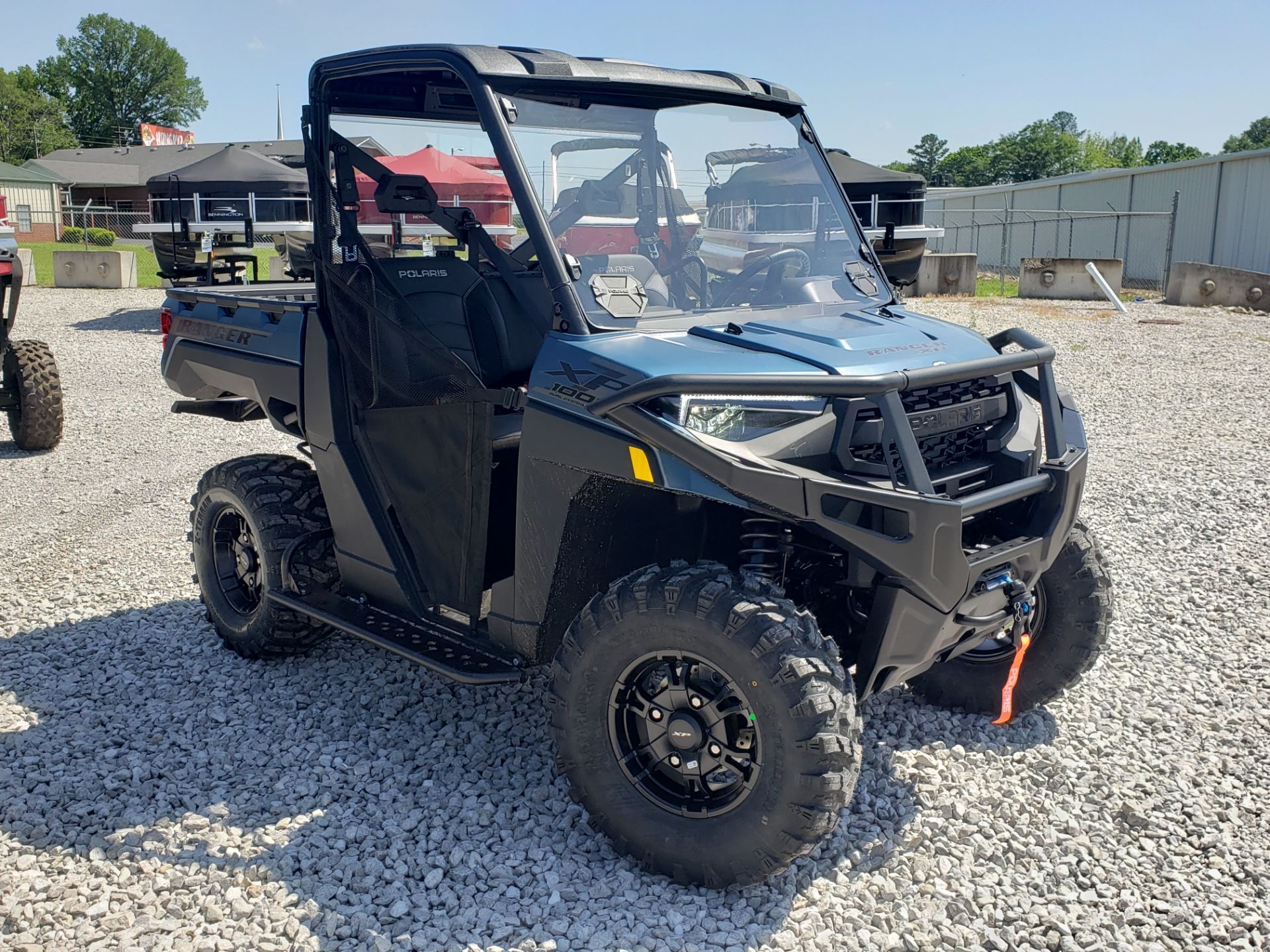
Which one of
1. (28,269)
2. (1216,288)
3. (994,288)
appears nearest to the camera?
(1216,288)

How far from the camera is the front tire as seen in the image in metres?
2.91

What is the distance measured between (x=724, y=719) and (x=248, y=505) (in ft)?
7.91

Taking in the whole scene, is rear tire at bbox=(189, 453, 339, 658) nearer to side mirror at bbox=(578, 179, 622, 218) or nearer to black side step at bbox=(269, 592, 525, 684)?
black side step at bbox=(269, 592, 525, 684)

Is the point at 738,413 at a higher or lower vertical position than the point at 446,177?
lower

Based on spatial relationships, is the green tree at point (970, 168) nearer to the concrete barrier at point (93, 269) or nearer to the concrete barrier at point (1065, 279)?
the concrete barrier at point (1065, 279)

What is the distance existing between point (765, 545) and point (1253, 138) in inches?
4317

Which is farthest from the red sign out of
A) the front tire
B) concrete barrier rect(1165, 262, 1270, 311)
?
the front tire

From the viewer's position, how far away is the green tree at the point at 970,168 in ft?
287

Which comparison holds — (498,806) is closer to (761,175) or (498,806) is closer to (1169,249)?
(761,175)

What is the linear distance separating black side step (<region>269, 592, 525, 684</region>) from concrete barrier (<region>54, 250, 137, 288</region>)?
2229 cm

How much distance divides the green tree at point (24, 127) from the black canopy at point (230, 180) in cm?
6817

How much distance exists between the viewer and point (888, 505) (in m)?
2.82

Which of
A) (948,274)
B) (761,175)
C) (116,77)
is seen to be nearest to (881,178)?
(948,274)

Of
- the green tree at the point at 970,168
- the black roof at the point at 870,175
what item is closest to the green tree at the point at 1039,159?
the green tree at the point at 970,168
